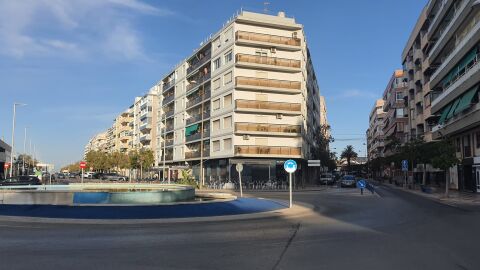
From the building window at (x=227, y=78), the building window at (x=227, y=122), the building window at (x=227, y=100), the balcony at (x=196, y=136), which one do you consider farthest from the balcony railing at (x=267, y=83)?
the balcony at (x=196, y=136)

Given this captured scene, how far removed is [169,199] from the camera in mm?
23703

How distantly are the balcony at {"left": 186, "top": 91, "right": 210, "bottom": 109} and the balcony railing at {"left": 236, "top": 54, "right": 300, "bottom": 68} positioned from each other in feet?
34.3

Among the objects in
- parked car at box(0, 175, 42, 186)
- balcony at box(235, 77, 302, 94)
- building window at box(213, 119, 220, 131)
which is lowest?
parked car at box(0, 175, 42, 186)

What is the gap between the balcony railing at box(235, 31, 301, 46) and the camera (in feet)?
202

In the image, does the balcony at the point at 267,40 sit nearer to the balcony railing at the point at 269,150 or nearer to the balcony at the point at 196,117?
the balcony at the point at 196,117

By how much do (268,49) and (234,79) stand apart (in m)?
6.71

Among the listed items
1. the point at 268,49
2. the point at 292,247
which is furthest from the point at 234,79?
the point at 292,247

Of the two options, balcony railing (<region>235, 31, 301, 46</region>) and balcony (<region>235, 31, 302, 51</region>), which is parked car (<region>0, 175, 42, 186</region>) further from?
balcony railing (<region>235, 31, 301, 46</region>)

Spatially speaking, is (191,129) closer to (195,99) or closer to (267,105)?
(195,99)

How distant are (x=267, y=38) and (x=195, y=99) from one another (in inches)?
725

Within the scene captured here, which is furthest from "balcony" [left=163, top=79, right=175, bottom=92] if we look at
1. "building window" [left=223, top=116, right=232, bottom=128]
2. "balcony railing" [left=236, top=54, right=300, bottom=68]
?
"balcony railing" [left=236, top=54, right=300, bottom=68]

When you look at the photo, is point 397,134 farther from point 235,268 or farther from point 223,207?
point 235,268

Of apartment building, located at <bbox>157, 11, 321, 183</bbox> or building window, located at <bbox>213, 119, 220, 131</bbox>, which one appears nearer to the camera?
apartment building, located at <bbox>157, 11, 321, 183</bbox>

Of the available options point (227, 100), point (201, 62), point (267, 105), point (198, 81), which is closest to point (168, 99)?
point (198, 81)
